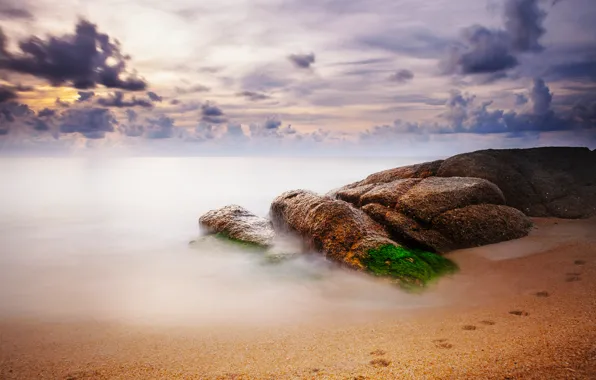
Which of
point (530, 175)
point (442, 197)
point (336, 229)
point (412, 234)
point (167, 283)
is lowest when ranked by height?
point (167, 283)

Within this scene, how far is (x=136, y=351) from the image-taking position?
502 cm

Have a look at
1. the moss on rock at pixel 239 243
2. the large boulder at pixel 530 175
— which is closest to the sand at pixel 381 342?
the moss on rock at pixel 239 243

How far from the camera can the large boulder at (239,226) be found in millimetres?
9945

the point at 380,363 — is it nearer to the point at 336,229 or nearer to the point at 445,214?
the point at 336,229

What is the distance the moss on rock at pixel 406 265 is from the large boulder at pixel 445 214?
2.47ft

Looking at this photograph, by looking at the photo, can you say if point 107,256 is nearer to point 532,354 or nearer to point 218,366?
point 218,366

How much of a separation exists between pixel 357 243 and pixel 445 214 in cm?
222

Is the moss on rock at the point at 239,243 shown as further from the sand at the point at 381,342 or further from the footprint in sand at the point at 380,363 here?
the footprint in sand at the point at 380,363

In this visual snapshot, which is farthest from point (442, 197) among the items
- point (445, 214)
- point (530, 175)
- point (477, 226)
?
point (530, 175)

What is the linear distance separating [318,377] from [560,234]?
713cm

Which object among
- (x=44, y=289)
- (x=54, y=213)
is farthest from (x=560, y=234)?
(x=54, y=213)

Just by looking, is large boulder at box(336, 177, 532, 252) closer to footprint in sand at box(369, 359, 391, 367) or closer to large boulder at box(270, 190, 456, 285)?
large boulder at box(270, 190, 456, 285)

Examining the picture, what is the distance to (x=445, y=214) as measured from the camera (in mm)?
8383

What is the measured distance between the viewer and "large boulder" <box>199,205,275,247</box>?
995cm
